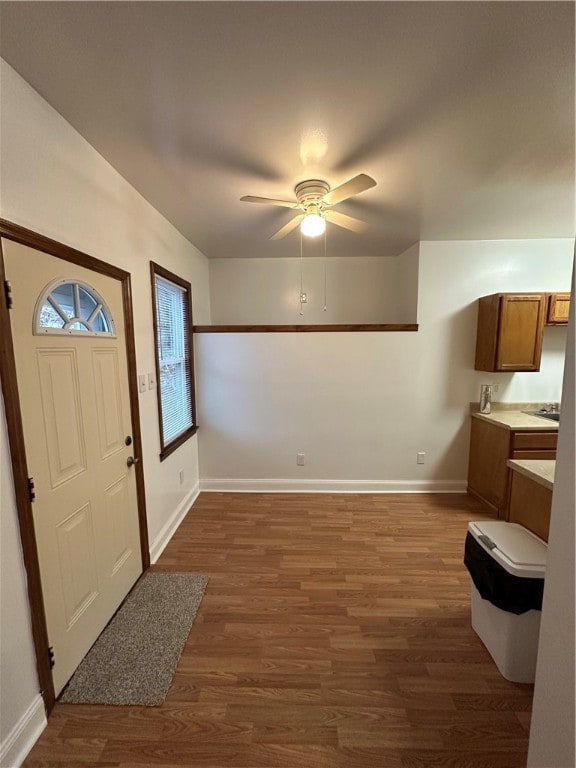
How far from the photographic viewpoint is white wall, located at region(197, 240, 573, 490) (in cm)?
334

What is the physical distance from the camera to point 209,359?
3492 mm

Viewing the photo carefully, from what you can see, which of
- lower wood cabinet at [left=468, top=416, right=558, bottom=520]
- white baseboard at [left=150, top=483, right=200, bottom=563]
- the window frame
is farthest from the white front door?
lower wood cabinet at [left=468, top=416, right=558, bottom=520]

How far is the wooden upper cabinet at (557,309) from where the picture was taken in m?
3.03

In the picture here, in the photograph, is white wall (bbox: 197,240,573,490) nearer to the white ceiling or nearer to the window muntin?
the white ceiling

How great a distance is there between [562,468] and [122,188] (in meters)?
2.63

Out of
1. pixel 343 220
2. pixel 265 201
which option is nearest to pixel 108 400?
pixel 265 201

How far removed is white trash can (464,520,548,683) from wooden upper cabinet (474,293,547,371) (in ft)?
6.29

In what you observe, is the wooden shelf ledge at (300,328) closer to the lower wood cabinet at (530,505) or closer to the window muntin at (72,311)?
the window muntin at (72,311)

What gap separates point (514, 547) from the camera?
1631 millimetres

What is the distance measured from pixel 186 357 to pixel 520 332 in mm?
3390

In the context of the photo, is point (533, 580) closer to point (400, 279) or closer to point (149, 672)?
point (149, 672)

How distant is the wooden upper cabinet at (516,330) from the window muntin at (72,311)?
334 centimetres

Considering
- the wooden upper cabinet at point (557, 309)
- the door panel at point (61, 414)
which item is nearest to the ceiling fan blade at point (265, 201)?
the door panel at point (61, 414)

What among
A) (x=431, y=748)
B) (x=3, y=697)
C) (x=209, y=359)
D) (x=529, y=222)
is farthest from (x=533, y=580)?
(x=209, y=359)
